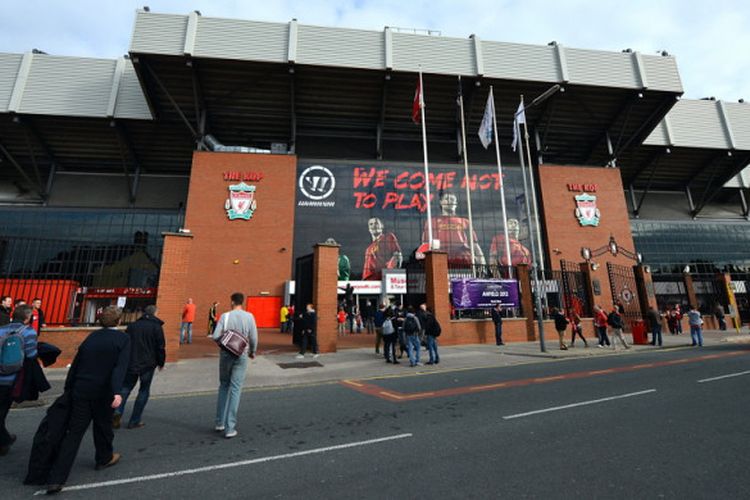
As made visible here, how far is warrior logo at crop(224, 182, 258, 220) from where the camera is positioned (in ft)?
88.9

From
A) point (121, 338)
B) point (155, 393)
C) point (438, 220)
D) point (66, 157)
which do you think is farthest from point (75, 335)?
point (66, 157)

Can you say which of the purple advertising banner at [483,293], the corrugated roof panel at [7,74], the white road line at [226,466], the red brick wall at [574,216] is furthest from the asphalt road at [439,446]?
the corrugated roof panel at [7,74]

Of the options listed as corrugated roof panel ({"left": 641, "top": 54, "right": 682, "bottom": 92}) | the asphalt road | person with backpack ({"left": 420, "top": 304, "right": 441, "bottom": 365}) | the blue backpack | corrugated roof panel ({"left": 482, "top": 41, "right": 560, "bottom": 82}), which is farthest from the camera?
corrugated roof panel ({"left": 641, "top": 54, "right": 682, "bottom": 92})

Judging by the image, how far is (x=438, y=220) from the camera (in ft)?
102

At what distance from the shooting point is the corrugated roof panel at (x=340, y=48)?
26172 mm

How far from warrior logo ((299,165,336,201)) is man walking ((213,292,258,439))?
2557cm

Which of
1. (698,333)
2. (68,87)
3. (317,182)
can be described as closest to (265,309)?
(317,182)

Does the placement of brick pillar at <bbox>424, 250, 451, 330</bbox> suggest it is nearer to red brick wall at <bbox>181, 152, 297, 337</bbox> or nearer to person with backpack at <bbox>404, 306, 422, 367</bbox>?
person with backpack at <bbox>404, 306, 422, 367</bbox>

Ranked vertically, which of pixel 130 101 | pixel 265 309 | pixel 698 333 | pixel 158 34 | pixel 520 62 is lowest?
pixel 698 333

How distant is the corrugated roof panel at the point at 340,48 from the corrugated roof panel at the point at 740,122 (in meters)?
37.8

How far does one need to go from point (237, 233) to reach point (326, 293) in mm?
16595

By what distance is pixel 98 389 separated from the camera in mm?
3455

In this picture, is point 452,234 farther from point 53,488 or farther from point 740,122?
point 740,122

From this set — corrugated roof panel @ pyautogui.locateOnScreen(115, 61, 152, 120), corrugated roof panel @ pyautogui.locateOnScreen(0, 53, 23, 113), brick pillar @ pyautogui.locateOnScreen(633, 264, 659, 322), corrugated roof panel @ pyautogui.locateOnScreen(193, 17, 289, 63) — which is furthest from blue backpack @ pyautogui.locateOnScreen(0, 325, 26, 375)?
corrugated roof panel @ pyautogui.locateOnScreen(0, 53, 23, 113)
